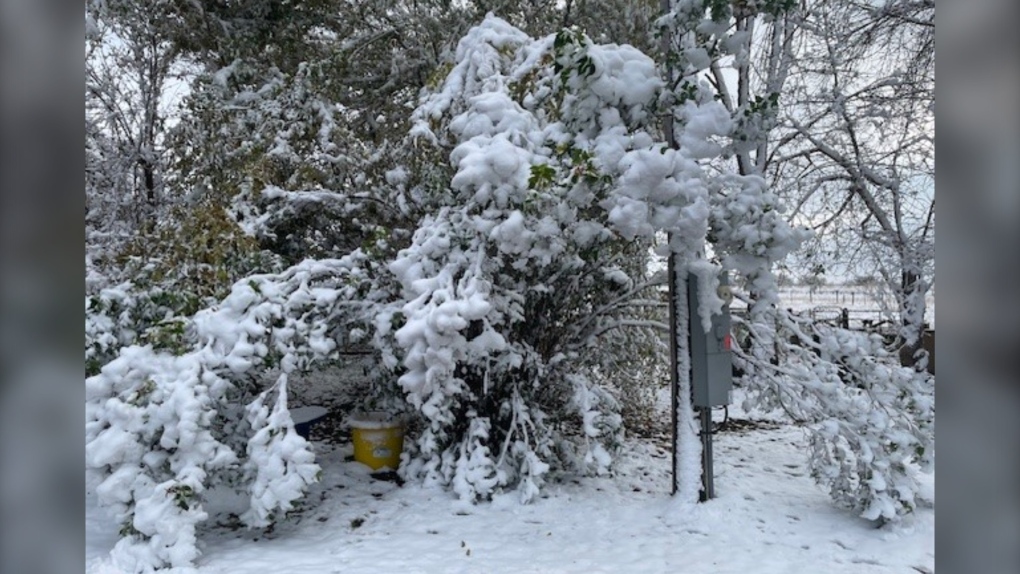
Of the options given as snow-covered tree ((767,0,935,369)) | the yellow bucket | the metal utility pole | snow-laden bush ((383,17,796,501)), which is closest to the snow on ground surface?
the yellow bucket

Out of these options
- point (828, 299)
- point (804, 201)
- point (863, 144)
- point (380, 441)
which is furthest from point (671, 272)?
point (828, 299)

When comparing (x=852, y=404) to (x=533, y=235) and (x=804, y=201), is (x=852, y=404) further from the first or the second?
(x=804, y=201)

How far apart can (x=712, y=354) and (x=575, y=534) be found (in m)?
1.39

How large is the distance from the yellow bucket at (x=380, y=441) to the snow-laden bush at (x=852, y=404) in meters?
2.66

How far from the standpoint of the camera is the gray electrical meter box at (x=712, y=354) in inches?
172

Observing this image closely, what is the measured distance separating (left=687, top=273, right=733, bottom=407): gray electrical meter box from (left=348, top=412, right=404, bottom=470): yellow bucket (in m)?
2.37

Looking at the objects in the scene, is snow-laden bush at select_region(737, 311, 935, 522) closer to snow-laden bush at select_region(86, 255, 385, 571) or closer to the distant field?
the distant field

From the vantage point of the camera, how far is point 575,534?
165 inches

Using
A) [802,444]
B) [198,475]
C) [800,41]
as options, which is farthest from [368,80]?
[802,444]

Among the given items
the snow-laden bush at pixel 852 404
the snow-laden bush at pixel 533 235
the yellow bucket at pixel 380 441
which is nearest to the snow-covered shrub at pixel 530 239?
the snow-laden bush at pixel 533 235
